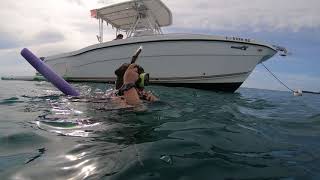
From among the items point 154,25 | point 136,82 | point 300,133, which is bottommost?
point 300,133

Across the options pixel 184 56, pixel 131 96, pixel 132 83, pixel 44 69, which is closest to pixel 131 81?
pixel 132 83

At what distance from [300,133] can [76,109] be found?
3551mm

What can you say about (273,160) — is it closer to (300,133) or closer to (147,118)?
(300,133)

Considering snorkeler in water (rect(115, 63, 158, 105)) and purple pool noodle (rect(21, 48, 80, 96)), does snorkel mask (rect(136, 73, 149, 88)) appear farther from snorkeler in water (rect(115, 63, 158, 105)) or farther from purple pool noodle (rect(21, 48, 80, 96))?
purple pool noodle (rect(21, 48, 80, 96))

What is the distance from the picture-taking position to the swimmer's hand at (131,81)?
5.66m

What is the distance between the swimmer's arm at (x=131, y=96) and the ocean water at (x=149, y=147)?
20 cm

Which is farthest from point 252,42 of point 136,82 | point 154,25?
point 136,82

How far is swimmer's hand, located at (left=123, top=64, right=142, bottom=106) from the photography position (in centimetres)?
566

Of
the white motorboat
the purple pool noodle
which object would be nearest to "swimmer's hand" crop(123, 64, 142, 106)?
the purple pool noodle

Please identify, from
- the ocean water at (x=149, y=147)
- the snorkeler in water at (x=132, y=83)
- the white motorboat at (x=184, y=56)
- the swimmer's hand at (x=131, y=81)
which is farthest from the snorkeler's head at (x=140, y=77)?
the white motorboat at (x=184, y=56)

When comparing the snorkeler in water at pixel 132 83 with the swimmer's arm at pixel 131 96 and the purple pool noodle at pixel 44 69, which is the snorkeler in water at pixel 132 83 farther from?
the purple pool noodle at pixel 44 69

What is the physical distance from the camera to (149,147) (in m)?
3.38

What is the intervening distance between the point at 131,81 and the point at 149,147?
248 centimetres

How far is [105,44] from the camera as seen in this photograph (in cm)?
1675
